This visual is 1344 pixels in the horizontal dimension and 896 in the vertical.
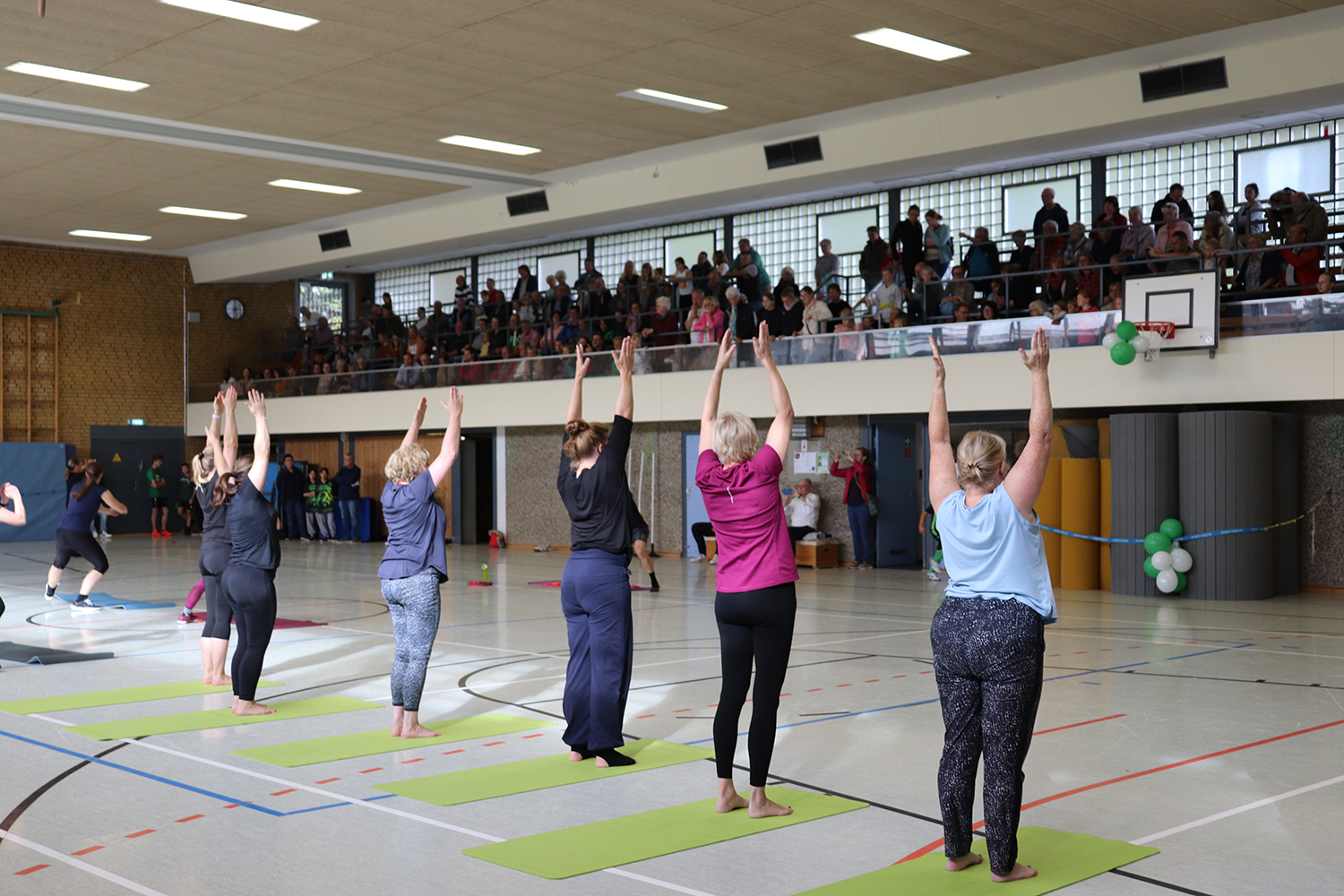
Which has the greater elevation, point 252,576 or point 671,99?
point 671,99

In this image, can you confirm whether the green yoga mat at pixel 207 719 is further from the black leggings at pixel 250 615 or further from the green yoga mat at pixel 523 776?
the green yoga mat at pixel 523 776

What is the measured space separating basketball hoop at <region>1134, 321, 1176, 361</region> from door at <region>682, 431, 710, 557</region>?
8804 millimetres

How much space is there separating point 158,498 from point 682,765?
25.3 meters

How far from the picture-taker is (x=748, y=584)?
17.6 feet

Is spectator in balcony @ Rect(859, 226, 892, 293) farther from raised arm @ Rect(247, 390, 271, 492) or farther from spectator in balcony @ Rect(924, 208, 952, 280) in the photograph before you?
raised arm @ Rect(247, 390, 271, 492)

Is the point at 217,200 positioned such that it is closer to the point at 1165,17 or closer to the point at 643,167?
the point at 643,167

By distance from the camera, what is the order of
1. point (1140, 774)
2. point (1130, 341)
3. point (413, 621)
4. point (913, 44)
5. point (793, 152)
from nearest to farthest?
point (1140, 774) → point (413, 621) → point (913, 44) → point (1130, 341) → point (793, 152)

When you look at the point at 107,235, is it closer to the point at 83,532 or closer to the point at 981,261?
the point at 83,532

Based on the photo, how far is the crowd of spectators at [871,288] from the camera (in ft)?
49.3

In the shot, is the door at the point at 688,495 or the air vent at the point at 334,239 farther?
the air vent at the point at 334,239

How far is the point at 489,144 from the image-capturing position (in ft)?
60.5

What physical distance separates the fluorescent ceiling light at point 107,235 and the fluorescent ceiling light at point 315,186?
7.12 meters

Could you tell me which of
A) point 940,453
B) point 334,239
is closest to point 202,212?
point 334,239

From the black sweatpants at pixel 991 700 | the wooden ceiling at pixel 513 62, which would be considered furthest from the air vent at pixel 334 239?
the black sweatpants at pixel 991 700
